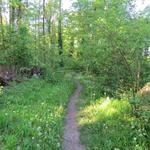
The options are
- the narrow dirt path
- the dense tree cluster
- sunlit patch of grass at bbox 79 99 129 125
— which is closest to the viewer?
the narrow dirt path

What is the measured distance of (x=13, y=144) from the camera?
7195 mm

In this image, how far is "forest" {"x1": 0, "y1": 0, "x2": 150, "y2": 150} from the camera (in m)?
8.46

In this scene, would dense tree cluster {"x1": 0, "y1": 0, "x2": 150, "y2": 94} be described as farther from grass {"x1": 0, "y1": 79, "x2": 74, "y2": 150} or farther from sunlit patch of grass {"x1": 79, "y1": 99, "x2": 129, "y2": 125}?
grass {"x1": 0, "y1": 79, "x2": 74, "y2": 150}

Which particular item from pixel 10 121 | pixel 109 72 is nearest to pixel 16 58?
pixel 109 72

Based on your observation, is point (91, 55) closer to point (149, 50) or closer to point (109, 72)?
point (109, 72)

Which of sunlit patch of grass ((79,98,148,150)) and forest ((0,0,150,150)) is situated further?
forest ((0,0,150,150))

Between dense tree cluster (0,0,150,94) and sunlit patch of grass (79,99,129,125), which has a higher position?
dense tree cluster (0,0,150,94)

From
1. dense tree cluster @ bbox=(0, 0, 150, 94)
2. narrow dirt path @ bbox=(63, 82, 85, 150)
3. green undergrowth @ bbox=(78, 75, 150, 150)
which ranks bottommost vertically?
narrow dirt path @ bbox=(63, 82, 85, 150)

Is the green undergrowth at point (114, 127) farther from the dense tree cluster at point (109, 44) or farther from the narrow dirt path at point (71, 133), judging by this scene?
the dense tree cluster at point (109, 44)

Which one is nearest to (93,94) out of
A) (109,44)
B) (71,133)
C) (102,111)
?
(109,44)

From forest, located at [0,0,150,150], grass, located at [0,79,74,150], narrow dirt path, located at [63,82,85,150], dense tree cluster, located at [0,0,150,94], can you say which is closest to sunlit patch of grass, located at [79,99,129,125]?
forest, located at [0,0,150,150]

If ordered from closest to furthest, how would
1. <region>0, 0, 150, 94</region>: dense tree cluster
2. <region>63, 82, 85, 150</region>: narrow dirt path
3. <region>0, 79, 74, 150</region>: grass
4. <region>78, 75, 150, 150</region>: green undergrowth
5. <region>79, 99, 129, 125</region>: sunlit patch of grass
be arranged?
<region>0, 79, 74, 150</region>: grass
<region>78, 75, 150, 150</region>: green undergrowth
<region>63, 82, 85, 150</region>: narrow dirt path
<region>79, 99, 129, 125</region>: sunlit patch of grass
<region>0, 0, 150, 94</region>: dense tree cluster

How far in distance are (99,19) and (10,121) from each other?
20.4 feet

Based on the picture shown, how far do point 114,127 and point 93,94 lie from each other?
19.4ft
